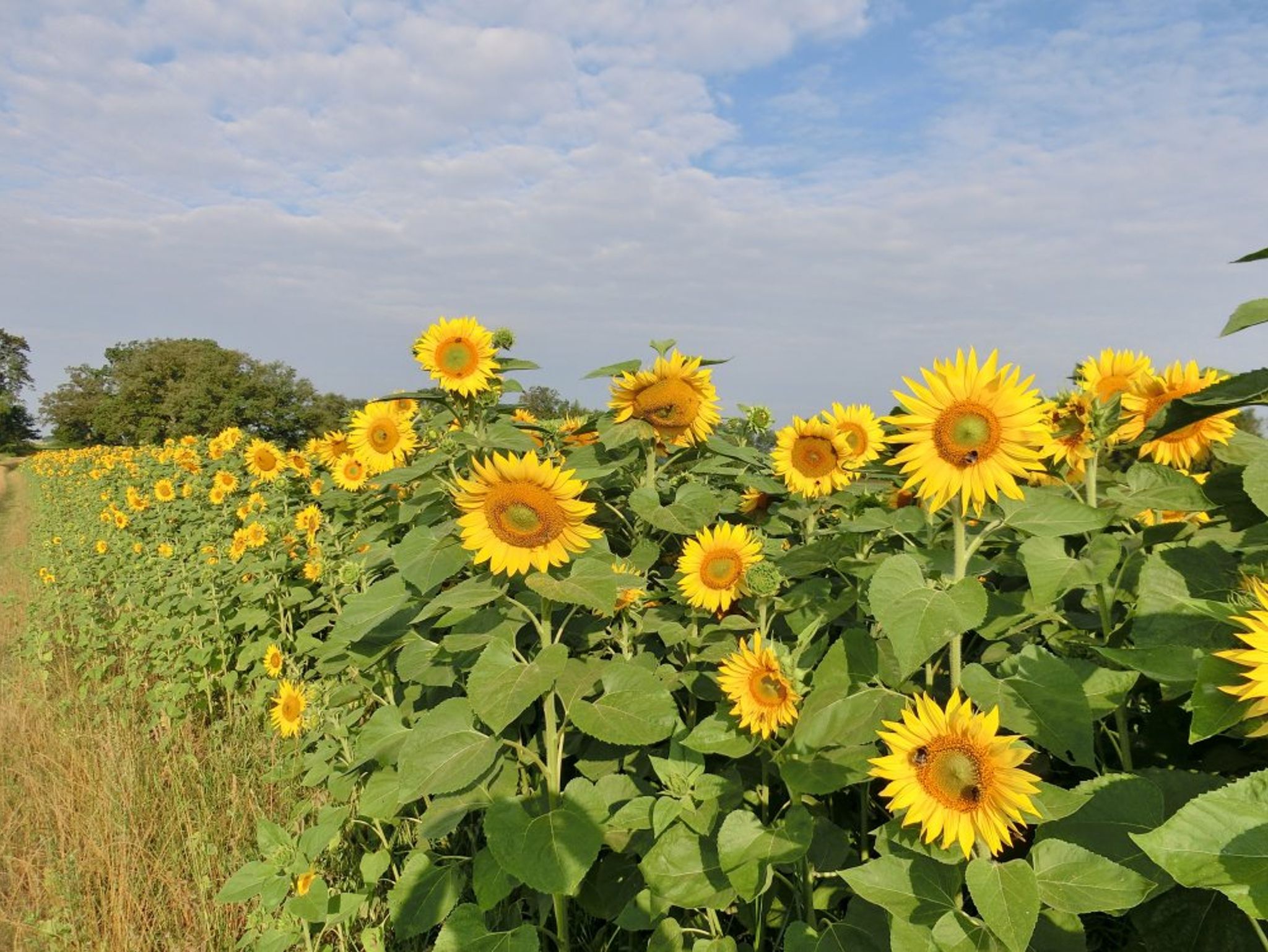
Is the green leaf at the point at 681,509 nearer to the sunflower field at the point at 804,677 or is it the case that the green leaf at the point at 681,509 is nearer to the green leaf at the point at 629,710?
the sunflower field at the point at 804,677

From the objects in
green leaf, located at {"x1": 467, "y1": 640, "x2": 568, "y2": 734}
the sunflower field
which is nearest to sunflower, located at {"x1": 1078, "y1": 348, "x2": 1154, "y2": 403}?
the sunflower field

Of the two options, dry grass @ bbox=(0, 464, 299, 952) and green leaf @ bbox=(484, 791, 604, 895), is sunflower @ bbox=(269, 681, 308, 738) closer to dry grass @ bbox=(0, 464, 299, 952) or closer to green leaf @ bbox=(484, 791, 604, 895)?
dry grass @ bbox=(0, 464, 299, 952)

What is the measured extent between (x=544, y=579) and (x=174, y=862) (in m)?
2.89

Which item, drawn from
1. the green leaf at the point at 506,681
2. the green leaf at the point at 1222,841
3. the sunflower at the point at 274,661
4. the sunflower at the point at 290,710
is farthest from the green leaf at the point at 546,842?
the sunflower at the point at 274,661

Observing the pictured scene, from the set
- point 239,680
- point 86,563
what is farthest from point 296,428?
point 239,680

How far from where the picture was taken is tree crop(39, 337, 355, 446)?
40.7 metres

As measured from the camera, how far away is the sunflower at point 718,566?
2.39 meters

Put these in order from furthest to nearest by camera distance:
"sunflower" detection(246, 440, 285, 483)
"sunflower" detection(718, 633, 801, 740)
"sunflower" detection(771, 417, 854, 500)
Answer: "sunflower" detection(246, 440, 285, 483)
"sunflower" detection(771, 417, 854, 500)
"sunflower" detection(718, 633, 801, 740)

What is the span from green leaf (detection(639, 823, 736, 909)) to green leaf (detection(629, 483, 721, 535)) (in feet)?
2.89

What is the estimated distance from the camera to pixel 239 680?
5641 millimetres

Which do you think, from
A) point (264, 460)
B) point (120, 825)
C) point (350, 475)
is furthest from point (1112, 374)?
point (264, 460)

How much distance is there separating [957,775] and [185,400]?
50875mm

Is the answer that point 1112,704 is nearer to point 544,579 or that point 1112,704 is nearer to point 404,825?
point 544,579

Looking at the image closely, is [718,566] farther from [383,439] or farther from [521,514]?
[383,439]
